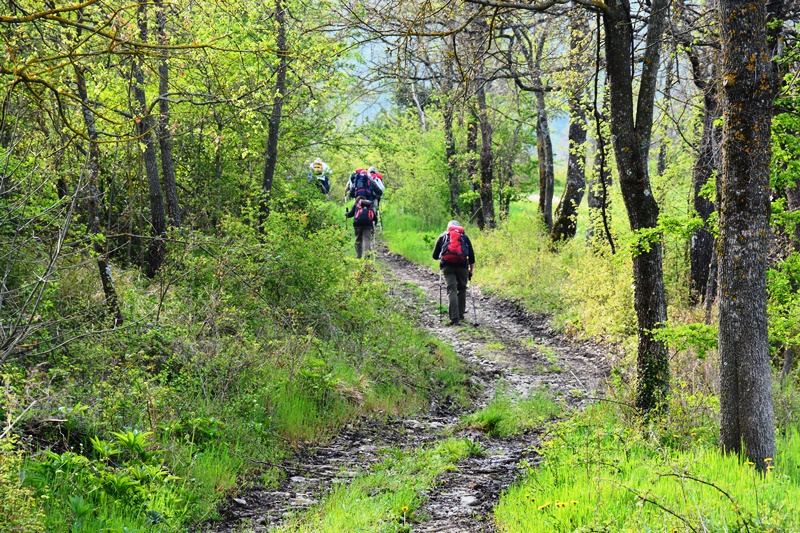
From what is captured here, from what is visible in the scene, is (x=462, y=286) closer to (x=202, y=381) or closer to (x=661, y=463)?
(x=202, y=381)

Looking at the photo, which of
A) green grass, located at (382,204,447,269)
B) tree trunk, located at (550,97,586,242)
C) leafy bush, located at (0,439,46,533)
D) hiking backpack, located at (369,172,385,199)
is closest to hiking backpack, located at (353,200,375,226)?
hiking backpack, located at (369,172,385,199)

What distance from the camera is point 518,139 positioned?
24.5 m

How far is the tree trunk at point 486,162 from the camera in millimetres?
21250

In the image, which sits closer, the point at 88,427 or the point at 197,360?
the point at 88,427

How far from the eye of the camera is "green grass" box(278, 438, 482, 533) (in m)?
5.21

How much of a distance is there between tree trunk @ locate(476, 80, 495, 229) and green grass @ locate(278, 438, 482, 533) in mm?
15329

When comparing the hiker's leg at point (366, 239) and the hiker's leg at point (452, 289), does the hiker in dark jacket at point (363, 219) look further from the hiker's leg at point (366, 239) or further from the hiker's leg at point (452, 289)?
the hiker's leg at point (452, 289)

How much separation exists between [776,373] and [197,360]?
7508 mm

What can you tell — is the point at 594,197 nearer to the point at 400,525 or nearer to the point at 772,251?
the point at 772,251

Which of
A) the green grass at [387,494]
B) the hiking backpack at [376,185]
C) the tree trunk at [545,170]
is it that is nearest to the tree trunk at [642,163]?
the green grass at [387,494]

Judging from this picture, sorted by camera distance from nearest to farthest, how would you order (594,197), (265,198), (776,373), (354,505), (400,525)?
(400,525) < (354,505) < (776,373) < (265,198) < (594,197)

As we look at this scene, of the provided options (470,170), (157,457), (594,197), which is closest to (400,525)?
(157,457)

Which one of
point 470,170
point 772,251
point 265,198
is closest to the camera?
point 772,251

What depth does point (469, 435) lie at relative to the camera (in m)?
8.41
